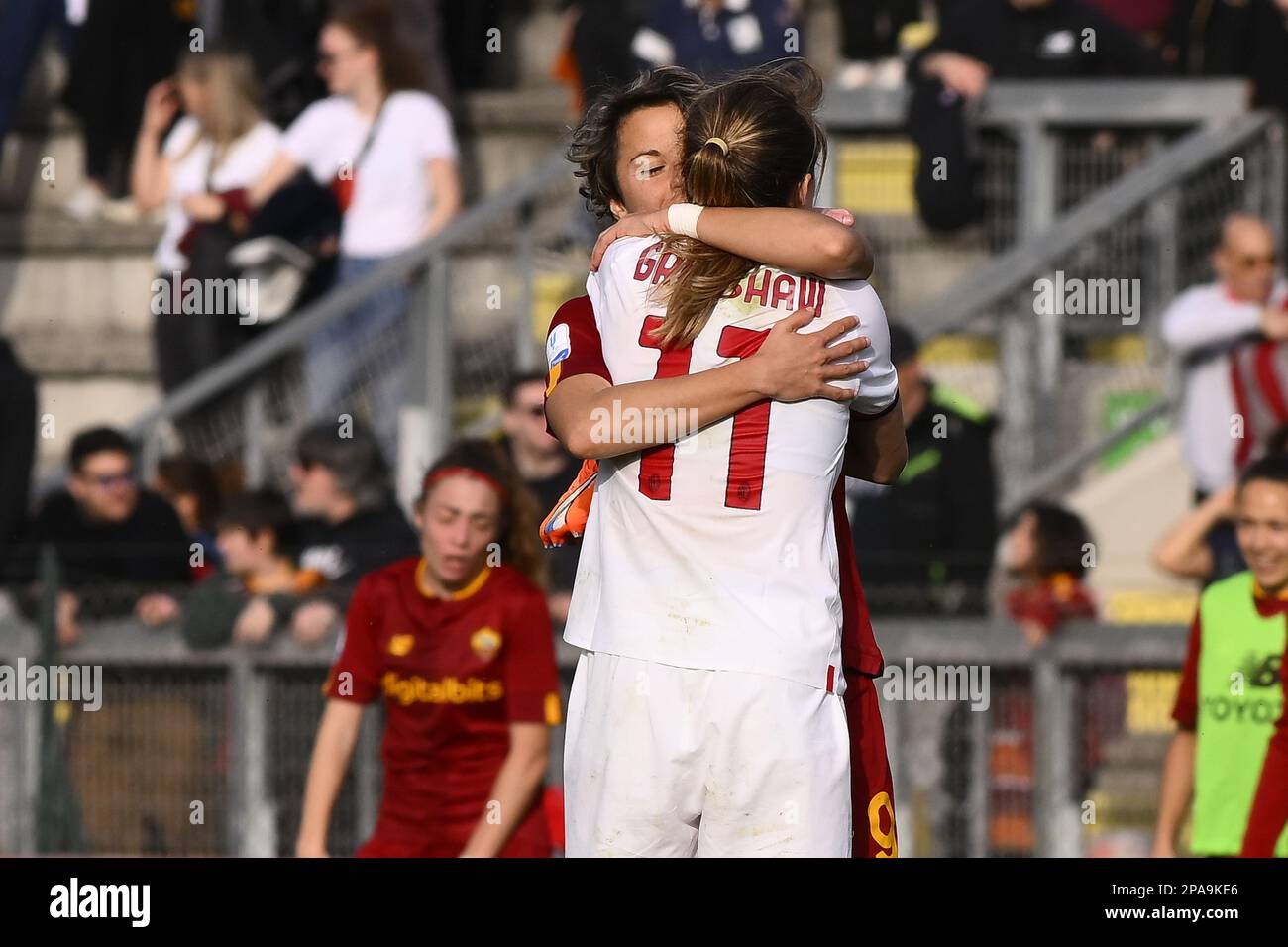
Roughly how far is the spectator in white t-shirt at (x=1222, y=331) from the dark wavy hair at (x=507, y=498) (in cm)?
280

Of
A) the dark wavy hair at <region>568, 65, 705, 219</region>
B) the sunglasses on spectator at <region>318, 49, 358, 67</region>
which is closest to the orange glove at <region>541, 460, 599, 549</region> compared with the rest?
the dark wavy hair at <region>568, 65, 705, 219</region>

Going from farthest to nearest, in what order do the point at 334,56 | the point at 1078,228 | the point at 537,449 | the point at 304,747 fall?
1. the point at 334,56
2. the point at 1078,228
3. the point at 537,449
4. the point at 304,747

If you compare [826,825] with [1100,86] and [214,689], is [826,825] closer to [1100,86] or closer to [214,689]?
[214,689]

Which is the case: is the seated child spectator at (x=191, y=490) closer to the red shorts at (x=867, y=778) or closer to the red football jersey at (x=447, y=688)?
the red football jersey at (x=447, y=688)

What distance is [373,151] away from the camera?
9078 mm

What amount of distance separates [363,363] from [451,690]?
126 inches

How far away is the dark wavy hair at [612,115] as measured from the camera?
4.02 metres

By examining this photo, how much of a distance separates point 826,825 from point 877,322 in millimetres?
859

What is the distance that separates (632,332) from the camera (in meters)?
3.63

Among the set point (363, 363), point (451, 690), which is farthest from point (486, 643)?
point (363, 363)

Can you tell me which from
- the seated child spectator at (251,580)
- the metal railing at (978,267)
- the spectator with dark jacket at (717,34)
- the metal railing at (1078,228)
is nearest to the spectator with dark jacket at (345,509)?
the seated child spectator at (251,580)

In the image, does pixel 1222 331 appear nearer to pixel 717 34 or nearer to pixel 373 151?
pixel 717 34

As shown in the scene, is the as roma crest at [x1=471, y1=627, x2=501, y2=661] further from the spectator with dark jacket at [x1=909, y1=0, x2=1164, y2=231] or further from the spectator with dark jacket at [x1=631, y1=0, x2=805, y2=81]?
the spectator with dark jacket at [x1=631, y1=0, x2=805, y2=81]

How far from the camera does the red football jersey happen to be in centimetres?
582
